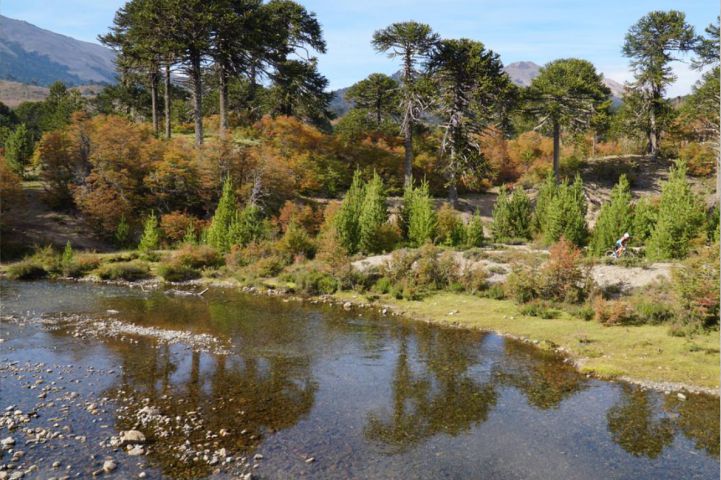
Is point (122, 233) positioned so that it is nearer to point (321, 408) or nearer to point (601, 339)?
point (321, 408)

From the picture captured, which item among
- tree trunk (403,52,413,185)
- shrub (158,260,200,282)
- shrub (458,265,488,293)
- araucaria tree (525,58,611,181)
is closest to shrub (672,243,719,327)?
shrub (458,265,488,293)

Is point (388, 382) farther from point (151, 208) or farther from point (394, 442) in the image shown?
point (151, 208)

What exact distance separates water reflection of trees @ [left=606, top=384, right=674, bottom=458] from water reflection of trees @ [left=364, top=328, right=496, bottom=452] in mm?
3558

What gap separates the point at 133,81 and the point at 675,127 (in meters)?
64.4

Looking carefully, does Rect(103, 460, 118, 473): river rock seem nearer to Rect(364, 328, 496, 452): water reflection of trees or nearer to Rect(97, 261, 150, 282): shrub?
Rect(364, 328, 496, 452): water reflection of trees

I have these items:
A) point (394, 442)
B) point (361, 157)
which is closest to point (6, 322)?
point (394, 442)

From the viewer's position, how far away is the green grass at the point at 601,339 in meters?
19.3

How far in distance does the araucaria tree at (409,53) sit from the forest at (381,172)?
0.19 meters

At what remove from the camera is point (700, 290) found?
2345cm

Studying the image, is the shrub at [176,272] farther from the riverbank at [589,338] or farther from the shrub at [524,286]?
the shrub at [524,286]

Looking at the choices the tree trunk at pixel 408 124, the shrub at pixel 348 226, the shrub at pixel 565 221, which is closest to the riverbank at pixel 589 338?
the shrub at pixel 348 226

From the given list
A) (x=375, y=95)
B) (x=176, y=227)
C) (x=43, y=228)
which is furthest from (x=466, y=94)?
(x=43, y=228)

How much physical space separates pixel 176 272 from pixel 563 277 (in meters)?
24.5

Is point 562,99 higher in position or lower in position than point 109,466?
higher
